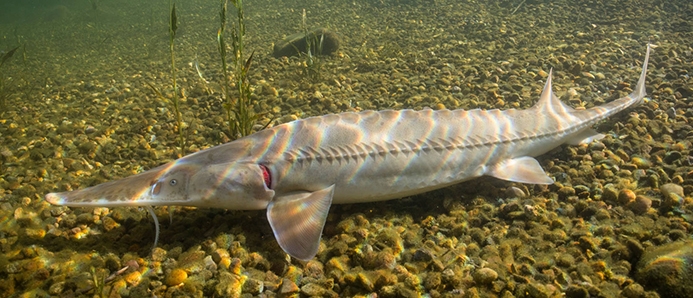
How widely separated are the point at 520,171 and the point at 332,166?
5.33ft

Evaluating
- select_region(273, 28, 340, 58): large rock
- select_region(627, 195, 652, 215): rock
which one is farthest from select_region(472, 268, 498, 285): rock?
select_region(273, 28, 340, 58): large rock

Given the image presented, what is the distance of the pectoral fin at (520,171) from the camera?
3.07 meters

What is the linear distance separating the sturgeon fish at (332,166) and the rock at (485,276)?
0.90 metres

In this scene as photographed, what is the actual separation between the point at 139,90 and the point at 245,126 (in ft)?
10.5

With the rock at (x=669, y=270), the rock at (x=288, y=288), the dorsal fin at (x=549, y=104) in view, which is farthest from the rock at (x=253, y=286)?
the dorsal fin at (x=549, y=104)

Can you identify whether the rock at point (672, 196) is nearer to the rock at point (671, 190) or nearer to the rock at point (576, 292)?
the rock at point (671, 190)

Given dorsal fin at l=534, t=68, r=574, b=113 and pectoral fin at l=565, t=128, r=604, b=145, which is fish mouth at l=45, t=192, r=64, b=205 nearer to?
dorsal fin at l=534, t=68, r=574, b=113

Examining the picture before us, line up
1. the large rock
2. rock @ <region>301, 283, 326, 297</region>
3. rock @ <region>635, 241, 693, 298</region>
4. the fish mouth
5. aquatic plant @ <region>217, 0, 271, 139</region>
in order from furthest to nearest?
the large rock → aquatic plant @ <region>217, 0, 271, 139</region> → the fish mouth → rock @ <region>301, 283, 326, 297</region> → rock @ <region>635, 241, 693, 298</region>

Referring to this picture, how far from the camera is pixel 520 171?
3168 mm

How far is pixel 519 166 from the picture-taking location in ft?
10.6

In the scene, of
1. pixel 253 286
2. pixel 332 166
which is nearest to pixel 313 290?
pixel 253 286

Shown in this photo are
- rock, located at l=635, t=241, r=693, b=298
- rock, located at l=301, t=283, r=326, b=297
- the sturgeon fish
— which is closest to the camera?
rock, located at l=635, t=241, r=693, b=298

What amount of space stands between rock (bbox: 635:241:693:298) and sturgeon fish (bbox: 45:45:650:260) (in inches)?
39.6

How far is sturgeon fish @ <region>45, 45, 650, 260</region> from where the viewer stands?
233 cm
